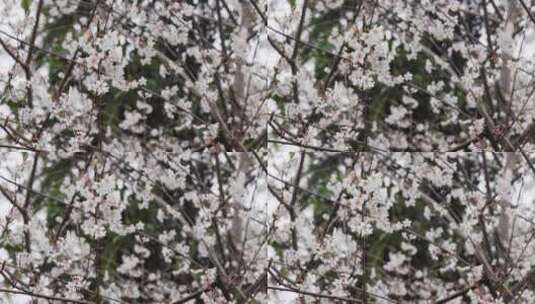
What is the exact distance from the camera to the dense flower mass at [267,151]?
276cm

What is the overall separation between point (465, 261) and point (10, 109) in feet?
5.09

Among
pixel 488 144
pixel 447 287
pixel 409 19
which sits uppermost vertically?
pixel 409 19

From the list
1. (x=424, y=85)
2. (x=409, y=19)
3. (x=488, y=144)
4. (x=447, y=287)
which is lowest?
(x=447, y=287)

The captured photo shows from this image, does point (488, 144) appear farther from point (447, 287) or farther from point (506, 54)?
point (447, 287)

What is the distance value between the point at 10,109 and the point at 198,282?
0.82m

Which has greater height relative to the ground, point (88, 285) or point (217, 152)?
point (217, 152)

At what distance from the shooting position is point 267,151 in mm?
2871

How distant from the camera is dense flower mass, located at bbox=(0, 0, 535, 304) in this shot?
2756mm

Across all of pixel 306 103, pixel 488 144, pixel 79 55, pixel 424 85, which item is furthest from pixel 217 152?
pixel 488 144

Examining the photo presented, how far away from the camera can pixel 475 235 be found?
9.19 ft

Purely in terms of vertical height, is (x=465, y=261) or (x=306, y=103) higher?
(x=306, y=103)

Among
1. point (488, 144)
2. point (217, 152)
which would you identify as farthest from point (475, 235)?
point (217, 152)

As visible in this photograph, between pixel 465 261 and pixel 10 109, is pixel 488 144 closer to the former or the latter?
pixel 465 261

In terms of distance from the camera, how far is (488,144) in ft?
9.29
